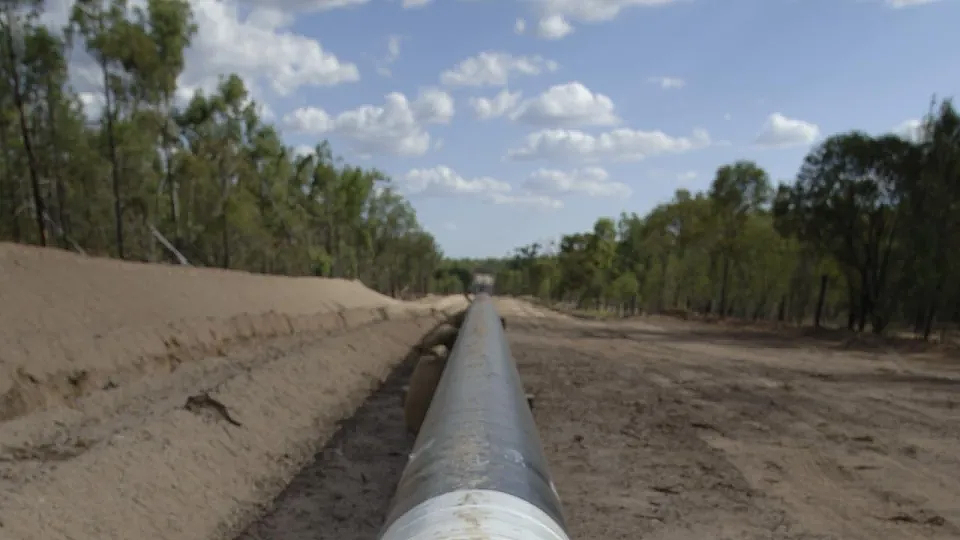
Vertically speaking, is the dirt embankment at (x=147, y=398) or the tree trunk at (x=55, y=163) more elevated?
the tree trunk at (x=55, y=163)

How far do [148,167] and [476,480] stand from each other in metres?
33.9

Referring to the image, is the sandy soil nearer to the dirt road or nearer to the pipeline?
the dirt road

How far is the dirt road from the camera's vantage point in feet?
18.5

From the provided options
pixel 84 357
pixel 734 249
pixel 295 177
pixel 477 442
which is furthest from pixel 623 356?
pixel 295 177

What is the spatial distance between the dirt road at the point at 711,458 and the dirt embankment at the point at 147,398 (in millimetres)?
607

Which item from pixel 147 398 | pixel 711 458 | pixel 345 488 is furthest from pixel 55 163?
pixel 711 458

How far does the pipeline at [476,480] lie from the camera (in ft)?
7.80

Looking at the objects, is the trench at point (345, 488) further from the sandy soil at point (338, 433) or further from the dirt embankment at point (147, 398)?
the dirt embankment at point (147, 398)

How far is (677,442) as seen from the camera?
26.4 ft

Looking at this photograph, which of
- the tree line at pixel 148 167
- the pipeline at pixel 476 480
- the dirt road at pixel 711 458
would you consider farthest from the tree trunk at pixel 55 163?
the pipeline at pixel 476 480

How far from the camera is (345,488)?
6465 mm

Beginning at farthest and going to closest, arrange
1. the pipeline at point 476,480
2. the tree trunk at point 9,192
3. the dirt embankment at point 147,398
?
the tree trunk at point 9,192
the dirt embankment at point 147,398
the pipeline at point 476,480

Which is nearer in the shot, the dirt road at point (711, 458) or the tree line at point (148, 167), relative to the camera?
the dirt road at point (711, 458)

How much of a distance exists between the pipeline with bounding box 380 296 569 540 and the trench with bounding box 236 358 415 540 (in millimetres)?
1708
